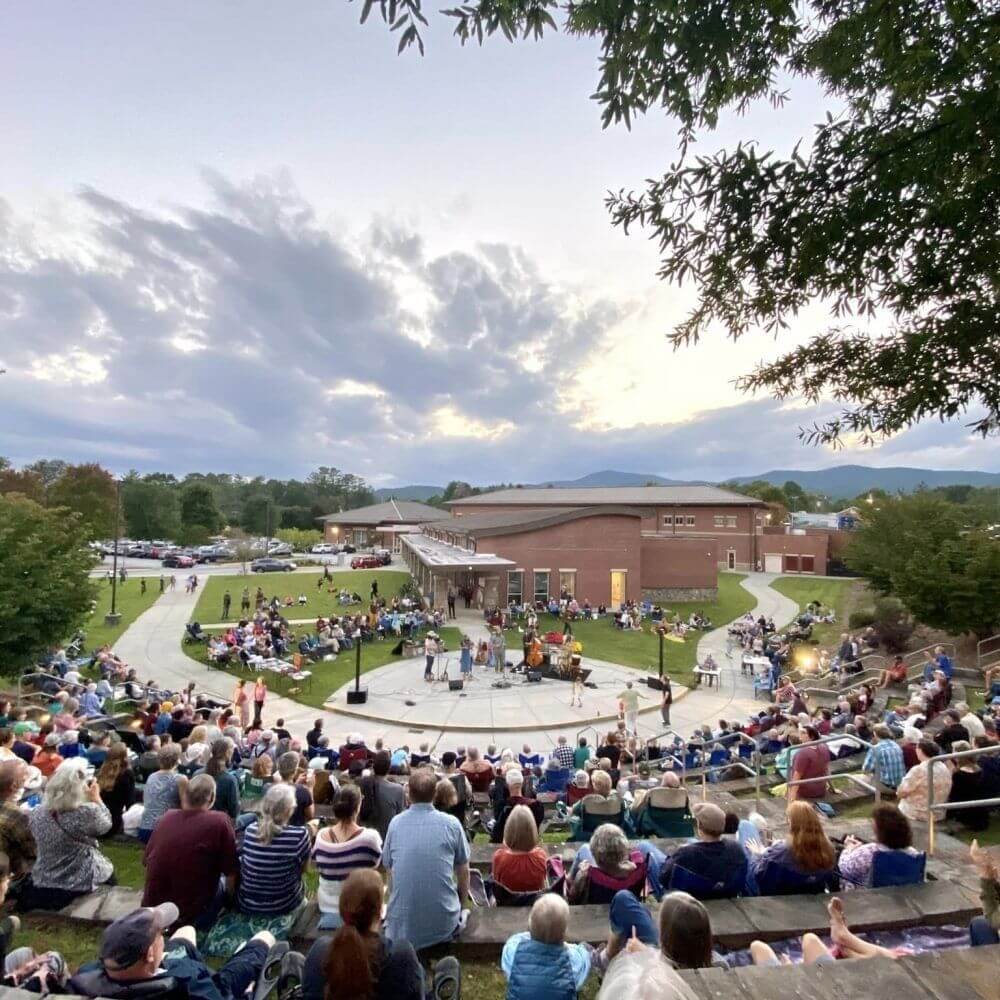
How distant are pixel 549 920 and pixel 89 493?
215ft

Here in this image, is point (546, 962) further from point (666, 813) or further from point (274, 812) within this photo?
point (666, 813)

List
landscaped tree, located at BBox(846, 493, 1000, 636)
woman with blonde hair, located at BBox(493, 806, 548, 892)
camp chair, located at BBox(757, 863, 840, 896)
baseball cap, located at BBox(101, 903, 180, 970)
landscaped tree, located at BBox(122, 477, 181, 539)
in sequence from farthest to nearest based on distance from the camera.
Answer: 1. landscaped tree, located at BBox(122, 477, 181, 539)
2. landscaped tree, located at BBox(846, 493, 1000, 636)
3. woman with blonde hair, located at BBox(493, 806, 548, 892)
4. camp chair, located at BBox(757, 863, 840, 896)
5. baseball cap, located at BBox(101, 903, 180, 970)

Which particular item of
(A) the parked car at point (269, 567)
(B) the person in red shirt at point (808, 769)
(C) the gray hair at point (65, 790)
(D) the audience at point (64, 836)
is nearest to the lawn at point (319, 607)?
(A) the parked car at point (269, 567)

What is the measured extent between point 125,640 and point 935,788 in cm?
2686

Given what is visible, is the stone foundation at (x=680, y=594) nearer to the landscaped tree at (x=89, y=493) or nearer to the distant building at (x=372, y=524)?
the distant building at (x=372, y=524)

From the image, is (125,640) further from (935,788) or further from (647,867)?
(935,788)

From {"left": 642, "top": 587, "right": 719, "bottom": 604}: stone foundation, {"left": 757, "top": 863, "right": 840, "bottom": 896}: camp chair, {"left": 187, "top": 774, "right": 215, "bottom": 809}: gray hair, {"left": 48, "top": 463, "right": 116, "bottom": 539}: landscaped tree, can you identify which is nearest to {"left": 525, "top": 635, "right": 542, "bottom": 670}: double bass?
{"left": 757, "top": 863, "right": 840, "bottom": 896}: camp chair

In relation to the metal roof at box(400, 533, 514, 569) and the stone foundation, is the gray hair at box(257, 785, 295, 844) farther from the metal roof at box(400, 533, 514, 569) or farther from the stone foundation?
the stone foundation

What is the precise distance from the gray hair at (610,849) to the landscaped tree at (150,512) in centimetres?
8486

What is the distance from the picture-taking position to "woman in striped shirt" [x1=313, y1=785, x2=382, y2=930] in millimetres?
3887

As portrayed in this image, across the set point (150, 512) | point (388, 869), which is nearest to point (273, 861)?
point (388, 869)

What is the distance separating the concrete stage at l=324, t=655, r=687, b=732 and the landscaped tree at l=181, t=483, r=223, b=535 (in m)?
71.6

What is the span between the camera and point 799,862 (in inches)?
160

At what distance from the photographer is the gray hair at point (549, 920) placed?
2.82m
